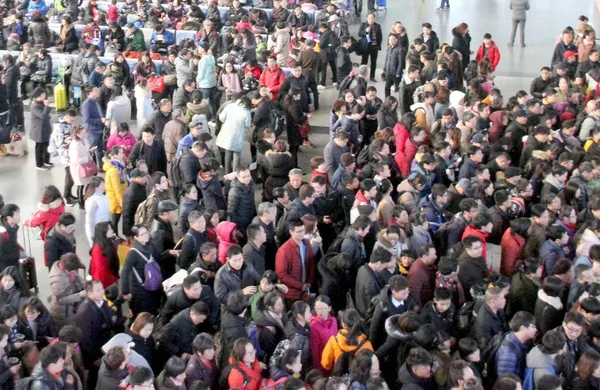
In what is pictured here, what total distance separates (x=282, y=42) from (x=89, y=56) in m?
3.38

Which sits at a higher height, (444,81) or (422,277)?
(444,81)

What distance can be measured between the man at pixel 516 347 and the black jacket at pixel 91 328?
3.29m

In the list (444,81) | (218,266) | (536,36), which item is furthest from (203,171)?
(536,36)

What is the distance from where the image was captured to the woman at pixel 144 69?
15328 mm

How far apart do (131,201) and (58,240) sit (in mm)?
1434

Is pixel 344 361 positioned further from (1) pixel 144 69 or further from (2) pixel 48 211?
(1) pixel 144 69

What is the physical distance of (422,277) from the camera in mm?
8328

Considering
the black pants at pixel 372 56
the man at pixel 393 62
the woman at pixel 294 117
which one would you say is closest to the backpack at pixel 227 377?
the woman at pixel 294 117

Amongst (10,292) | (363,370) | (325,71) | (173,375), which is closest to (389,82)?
(325,71)

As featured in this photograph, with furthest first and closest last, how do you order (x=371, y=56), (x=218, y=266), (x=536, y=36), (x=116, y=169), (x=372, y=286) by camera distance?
A: (x=536, y=36) → (x=371, y=56) → (x=116, y=169) → (x=218, y=266) → (x=372, y=286)

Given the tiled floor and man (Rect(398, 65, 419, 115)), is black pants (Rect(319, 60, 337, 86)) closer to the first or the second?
the tiled floor

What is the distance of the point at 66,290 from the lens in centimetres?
820

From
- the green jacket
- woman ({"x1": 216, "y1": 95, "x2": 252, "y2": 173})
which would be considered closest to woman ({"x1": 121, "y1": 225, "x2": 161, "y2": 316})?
woman ({"x1": 216, "y1": 95, "x2": 252, "y2": 173})

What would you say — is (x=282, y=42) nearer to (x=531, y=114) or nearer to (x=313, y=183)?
(x=531, y=114)
